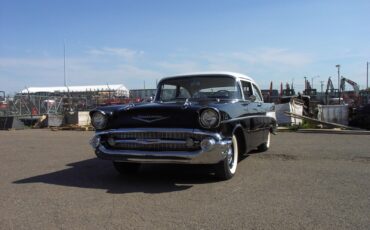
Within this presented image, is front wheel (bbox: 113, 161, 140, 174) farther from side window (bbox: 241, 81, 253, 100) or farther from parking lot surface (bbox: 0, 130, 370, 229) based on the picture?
side window (bbox: 241, 81, 253, 100)

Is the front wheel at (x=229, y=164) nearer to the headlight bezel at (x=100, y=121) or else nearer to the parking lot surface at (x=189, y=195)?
the parking lot surface at (x=189, y=195)

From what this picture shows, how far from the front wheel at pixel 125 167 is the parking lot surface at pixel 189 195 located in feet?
0.45

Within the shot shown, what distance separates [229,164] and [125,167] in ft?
5.60

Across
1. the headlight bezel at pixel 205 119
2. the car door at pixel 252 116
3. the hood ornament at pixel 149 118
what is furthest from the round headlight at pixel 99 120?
the car door at pixel 252 116

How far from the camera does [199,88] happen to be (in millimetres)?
8180

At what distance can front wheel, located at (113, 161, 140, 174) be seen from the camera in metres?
7.29

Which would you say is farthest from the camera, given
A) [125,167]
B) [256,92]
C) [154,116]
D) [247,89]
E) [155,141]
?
[256,92]

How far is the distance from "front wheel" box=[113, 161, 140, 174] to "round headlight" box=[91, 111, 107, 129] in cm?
68

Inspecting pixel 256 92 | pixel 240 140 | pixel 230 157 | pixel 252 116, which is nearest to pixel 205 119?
pixel 230 157

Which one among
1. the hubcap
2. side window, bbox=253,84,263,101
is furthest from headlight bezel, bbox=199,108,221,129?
side window, bbox=253,84,263,101

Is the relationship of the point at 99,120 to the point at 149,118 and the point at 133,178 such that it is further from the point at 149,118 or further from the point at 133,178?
the point at 133,178

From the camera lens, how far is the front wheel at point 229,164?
657cm

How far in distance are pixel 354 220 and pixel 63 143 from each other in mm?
9763

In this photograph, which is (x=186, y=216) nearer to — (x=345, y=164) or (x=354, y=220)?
(x=354, y=220)
